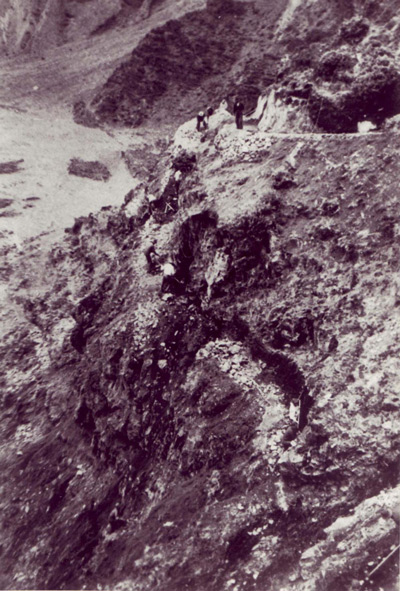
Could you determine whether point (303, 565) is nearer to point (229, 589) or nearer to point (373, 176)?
point (229, 589)

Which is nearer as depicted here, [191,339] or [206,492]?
[206,492]

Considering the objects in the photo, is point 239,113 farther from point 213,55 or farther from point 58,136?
point 213,55

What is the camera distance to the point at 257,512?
7484mm

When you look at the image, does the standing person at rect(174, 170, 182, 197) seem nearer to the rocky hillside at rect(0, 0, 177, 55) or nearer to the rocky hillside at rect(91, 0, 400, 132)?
the rocky hillside at rect(91, 0, 400, 132)

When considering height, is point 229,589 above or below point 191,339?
below

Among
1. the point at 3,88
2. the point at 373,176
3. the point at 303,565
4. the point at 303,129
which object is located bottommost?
the point at 303,565

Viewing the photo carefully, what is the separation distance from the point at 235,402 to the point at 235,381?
48cm

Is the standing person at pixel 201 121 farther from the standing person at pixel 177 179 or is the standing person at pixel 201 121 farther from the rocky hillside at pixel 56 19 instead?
the rocky hillside at pixel 56 19

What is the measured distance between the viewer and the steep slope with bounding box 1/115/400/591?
7.04 m

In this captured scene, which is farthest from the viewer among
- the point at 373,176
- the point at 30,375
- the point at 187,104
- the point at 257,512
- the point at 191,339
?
the point at 187,104

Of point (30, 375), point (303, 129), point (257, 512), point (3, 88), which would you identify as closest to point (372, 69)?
point (303, 129)

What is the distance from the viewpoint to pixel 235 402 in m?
9.04

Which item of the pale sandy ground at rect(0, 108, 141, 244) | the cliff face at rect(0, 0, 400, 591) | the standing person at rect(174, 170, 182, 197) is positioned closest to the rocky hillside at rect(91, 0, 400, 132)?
the pale sandy ground at rect(0, 108, 141, 244)

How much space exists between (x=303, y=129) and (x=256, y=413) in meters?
8.61
